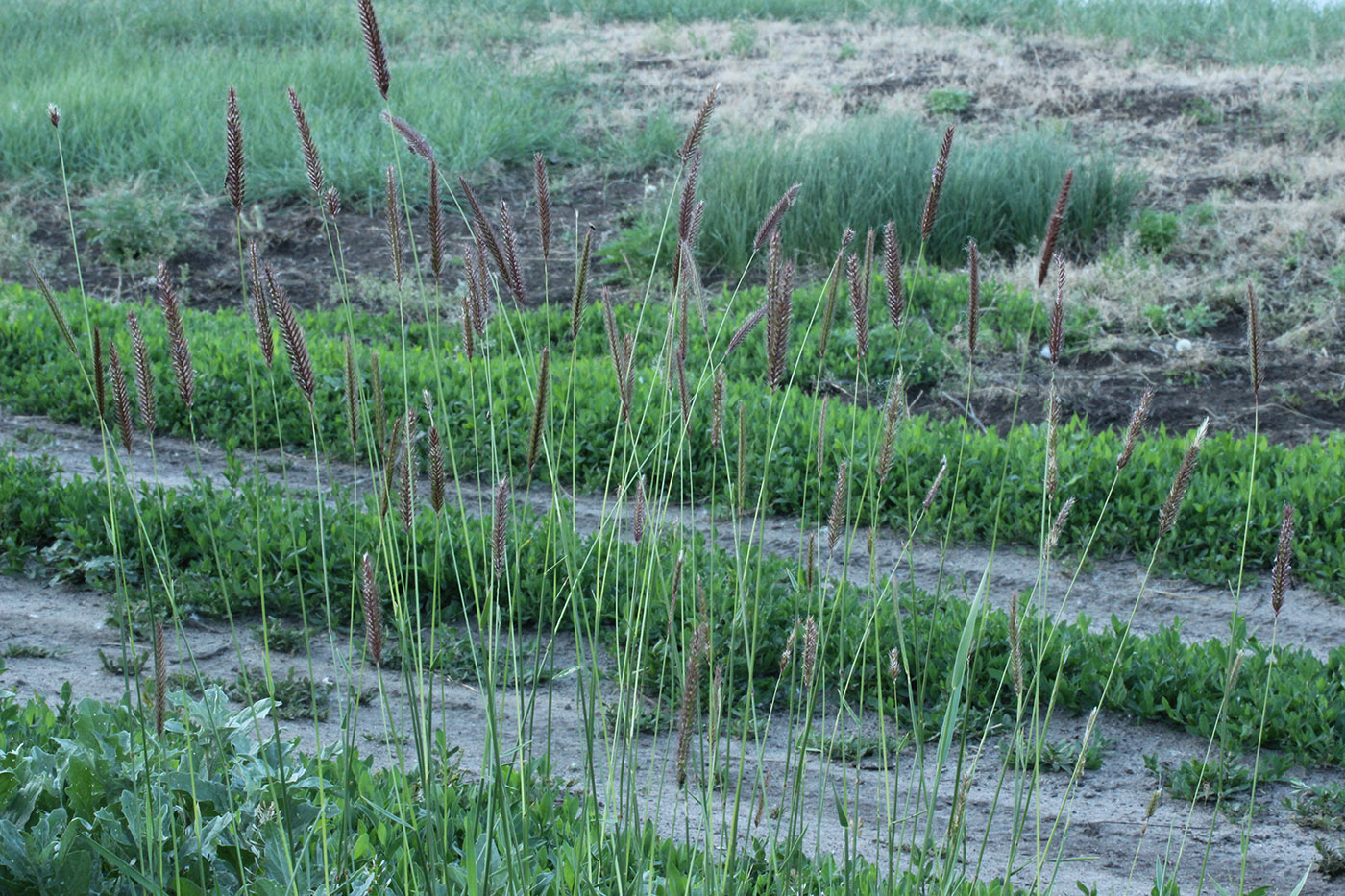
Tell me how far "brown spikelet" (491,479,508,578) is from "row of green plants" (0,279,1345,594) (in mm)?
1831

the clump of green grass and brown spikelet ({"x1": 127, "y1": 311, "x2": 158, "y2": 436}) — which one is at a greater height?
brown spikelet ({"x1": 127, "y1": 311, "x2": 158, "y2": 436})

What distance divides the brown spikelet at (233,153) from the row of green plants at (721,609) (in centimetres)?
140

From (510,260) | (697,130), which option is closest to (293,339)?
(510,260)

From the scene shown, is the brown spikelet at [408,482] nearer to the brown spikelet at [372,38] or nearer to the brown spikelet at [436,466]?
the brown spikelet at [436,466]

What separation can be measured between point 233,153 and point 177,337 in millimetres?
263

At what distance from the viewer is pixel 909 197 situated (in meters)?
9.00

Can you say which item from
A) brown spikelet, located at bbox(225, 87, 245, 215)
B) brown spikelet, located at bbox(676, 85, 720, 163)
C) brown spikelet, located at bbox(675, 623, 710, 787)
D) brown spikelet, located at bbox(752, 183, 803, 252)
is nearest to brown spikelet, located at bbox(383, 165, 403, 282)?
brown spikelet, located at bbox(225, 87, 245, 215)

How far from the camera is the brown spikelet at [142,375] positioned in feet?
5.20

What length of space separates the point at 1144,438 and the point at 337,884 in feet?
14.2

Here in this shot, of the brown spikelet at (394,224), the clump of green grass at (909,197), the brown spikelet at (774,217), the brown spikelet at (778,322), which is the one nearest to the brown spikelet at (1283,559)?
the brown spikelet at (778,322)

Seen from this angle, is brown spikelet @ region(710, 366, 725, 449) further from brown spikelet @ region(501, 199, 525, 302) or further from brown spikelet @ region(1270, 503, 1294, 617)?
brown spikelet @ region(1270, 503, 1294, 617)

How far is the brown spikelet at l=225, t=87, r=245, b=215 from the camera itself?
57.5 inches

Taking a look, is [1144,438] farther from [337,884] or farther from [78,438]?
[78,438]

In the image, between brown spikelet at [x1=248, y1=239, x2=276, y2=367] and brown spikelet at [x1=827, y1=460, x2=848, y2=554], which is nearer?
brown spikelet at [x1=248, y1=239, x2=276, y2=367]
